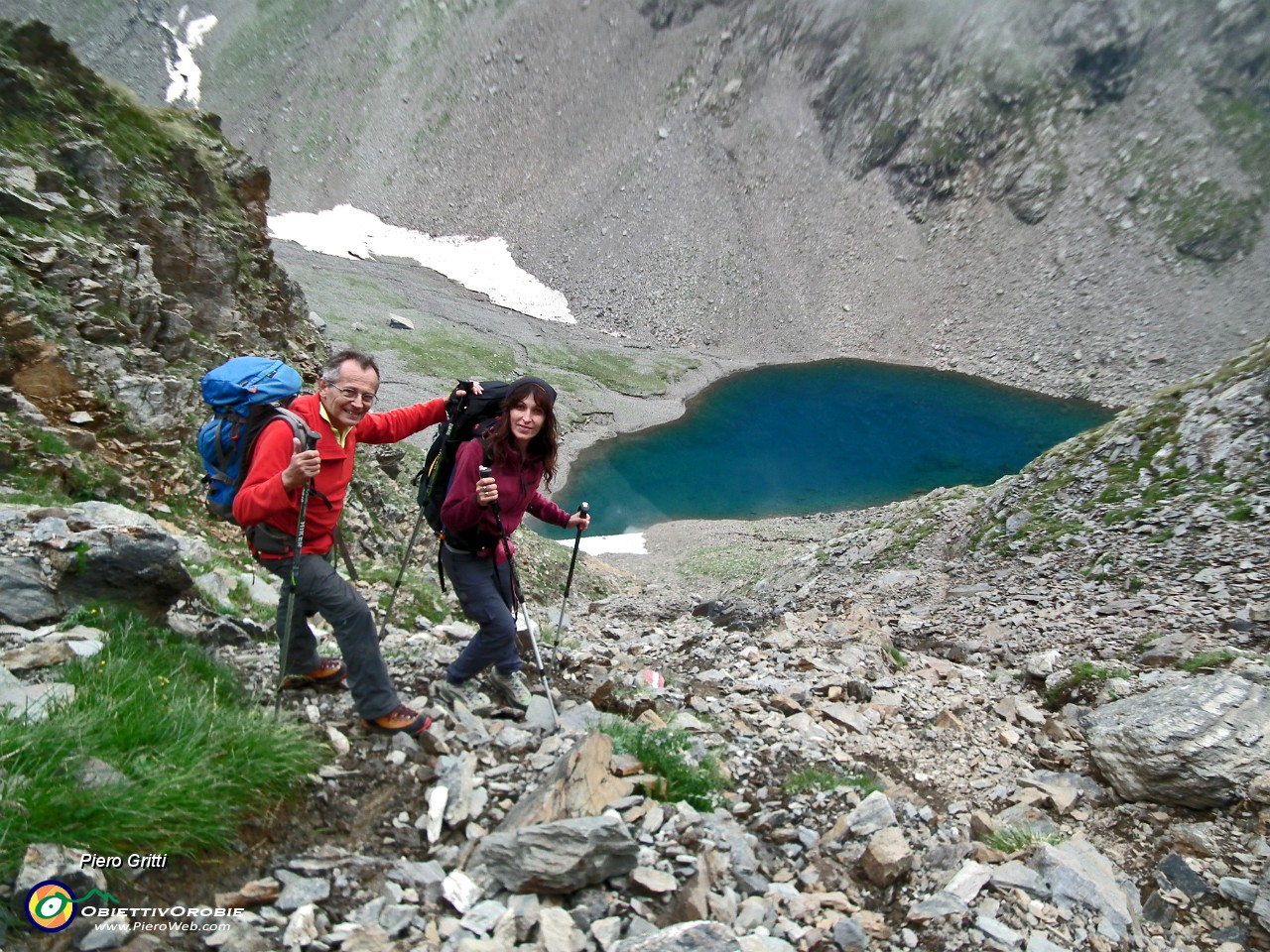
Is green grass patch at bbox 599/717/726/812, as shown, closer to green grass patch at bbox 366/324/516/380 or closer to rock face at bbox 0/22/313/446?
rock face at bbox 0/22/313/446

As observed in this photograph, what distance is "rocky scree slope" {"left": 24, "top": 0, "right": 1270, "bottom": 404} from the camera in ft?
284

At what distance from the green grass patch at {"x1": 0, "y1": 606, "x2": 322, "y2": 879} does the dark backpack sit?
232cm

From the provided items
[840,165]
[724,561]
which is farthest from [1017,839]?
[840,165]

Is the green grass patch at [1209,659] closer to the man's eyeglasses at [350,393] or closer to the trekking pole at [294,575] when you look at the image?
the man's eyeglasses at [350,393]

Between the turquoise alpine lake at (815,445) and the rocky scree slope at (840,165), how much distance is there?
7.44 m

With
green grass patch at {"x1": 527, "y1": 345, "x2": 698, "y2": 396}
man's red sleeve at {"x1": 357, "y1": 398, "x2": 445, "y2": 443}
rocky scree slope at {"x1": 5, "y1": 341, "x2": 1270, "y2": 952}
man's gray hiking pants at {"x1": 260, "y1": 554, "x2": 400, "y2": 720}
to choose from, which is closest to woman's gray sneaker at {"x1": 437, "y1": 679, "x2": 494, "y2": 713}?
rocky scree slope at {"x1": 5, "y1": 341, "x2": 1270, "y2": 952}

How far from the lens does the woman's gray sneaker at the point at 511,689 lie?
25.8 ft

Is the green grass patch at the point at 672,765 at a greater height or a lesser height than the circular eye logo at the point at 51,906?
greater

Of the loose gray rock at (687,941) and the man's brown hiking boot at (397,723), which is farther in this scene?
the man's brown hiking boot at (397,723)

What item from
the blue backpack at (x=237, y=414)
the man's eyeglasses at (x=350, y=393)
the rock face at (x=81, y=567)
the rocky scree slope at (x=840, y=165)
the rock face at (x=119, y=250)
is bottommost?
the rock face at (x=81, y=567)

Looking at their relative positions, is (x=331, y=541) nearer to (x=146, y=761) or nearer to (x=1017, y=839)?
(x=146, y=761)

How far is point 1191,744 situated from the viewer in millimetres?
7840

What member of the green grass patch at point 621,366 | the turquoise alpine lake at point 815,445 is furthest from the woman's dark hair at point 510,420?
the green grass patch at point 621,366

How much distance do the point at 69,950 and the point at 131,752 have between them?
1.16m
